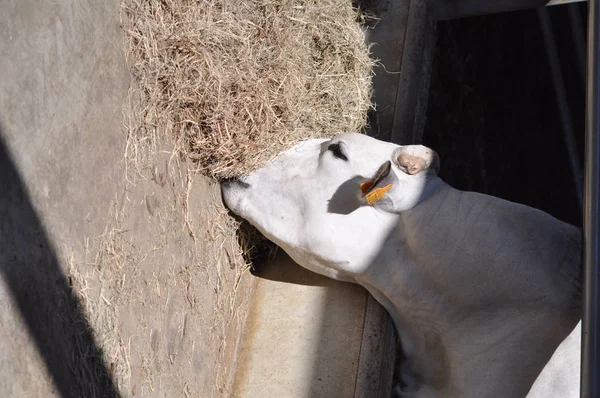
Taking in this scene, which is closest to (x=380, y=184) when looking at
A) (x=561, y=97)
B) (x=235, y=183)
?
(x=235, y=183)

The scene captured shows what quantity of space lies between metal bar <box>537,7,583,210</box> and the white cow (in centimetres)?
372

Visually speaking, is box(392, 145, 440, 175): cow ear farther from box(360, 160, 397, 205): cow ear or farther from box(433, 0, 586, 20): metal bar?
box(433, 0, 586, 20): metal bar

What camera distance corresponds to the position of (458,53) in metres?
5.32

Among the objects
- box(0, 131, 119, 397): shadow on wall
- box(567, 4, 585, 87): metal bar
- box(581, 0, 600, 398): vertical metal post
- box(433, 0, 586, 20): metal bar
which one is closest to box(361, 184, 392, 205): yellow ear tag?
box(581, 0, 600, 398): vertical metal post

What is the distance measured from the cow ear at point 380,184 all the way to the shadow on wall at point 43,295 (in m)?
1.08

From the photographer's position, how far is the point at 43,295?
197 centimetres

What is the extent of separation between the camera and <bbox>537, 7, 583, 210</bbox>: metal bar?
20.7 feet

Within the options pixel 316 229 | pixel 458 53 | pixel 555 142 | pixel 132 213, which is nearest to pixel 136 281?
pixel 132 213

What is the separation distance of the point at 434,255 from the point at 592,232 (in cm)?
86

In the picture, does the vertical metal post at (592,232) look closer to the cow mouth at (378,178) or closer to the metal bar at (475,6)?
the cow mouth at (378,178)

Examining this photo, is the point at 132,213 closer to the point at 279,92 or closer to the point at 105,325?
the point at 105,325

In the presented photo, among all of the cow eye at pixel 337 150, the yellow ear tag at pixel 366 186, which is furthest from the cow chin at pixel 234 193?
the yellow ear tag at pixel 366 186

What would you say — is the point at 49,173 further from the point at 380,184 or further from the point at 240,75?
the point at 380,184

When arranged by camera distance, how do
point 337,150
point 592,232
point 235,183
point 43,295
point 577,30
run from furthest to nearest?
1. point 577,30
2. point 235,183
3. point 337,150
4. point 592,232
5. point 43,295
